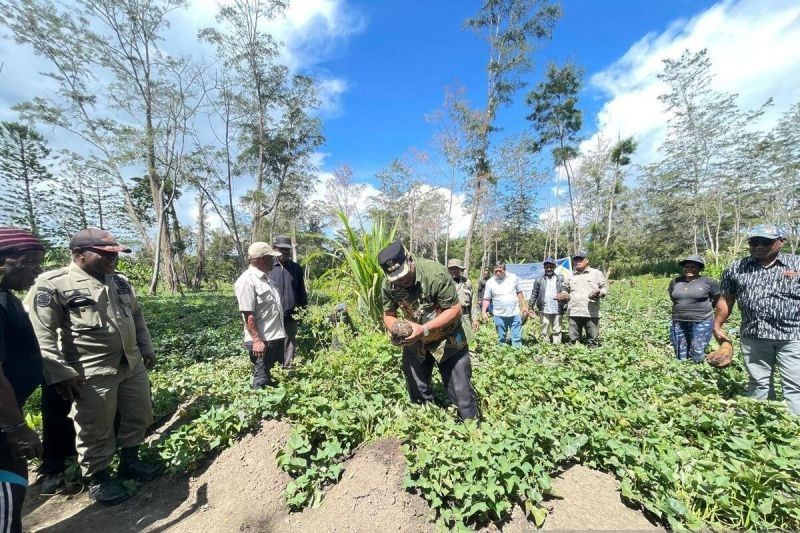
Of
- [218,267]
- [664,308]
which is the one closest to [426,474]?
[664,308]

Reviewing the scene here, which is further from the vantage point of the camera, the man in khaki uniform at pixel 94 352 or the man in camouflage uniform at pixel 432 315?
the man in camouflage uniform at pixel 432 315

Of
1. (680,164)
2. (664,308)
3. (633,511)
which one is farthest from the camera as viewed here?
(680,164)

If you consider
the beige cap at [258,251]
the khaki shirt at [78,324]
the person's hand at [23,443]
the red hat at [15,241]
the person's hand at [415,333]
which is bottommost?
the person's hand at [23,443]

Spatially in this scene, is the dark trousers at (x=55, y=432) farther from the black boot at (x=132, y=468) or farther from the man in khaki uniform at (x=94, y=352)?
the black boot at (x=132, y=468)

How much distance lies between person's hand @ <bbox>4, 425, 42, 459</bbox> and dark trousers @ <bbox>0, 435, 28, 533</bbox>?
4 centimetres

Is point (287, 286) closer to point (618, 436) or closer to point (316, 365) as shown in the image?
point (316, 365)

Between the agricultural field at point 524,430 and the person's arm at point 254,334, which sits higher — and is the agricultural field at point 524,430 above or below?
below

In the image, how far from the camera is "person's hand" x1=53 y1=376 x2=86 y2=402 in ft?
7.31

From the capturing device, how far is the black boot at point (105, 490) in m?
2.43

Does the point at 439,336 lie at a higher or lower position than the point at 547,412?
higher

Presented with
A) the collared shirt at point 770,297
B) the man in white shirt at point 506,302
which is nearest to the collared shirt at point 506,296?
the man in white shirt at point 506,302

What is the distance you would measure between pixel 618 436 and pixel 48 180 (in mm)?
31301

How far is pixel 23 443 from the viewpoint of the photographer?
1656 mm

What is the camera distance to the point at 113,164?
16953mm
